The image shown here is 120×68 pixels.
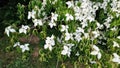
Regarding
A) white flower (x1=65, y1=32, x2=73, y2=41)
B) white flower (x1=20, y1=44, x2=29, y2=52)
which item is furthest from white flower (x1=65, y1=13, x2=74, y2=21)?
white flower (x1=20, y1=44, x2=29, y2=52)

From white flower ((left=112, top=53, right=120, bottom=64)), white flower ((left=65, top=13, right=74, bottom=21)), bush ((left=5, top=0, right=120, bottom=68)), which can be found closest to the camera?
white flower ((left=112, top=53, right=120, bottom=64))

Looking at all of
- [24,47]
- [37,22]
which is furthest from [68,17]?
[24,47]

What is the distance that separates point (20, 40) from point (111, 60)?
1.49 metres

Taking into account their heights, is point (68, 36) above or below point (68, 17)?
below

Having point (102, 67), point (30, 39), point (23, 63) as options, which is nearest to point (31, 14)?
point (30, 39)

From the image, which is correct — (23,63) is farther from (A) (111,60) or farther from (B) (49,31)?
(A) (111,60)

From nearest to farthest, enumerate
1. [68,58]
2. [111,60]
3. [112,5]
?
[111,60], [68,58], [112,5]

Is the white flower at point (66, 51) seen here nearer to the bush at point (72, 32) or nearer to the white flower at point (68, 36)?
the bush at point (72, 32)

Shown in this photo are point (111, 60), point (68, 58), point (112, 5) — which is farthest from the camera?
point (112, 5)

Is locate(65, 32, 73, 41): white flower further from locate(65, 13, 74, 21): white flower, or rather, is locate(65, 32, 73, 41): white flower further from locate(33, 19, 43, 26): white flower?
locate(33, 19, 43, 26): white flower

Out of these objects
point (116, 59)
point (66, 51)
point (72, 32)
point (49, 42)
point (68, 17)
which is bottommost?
point (116, 59)

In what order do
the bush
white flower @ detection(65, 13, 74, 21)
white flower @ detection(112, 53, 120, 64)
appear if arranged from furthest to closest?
white flower @ detection(65, 13, 74, 21) < the bush < white flower @ detection(112, 53, 120, 64)

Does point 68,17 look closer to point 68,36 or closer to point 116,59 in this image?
point 68,36

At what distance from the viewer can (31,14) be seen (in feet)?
16.0
